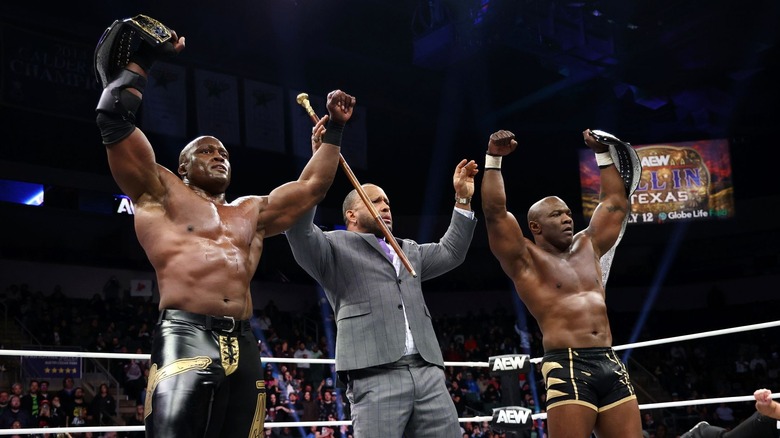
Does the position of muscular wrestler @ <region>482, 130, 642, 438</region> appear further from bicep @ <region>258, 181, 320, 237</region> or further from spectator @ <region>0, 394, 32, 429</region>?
spectator @ <region>0, 394, 32, 429</region>

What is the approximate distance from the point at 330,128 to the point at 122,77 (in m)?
0.70

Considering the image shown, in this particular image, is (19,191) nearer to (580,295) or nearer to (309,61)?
(309,61)

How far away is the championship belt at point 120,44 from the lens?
2219 mm

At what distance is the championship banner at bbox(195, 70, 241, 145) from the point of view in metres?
12.2

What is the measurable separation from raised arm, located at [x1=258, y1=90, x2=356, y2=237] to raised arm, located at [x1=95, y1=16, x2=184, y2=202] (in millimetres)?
391

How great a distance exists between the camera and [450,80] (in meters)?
14.2

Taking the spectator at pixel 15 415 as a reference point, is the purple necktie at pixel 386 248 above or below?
above

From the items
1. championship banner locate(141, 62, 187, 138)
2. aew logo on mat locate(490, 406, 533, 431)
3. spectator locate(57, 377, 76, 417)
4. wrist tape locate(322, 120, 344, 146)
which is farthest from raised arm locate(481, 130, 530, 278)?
championship banner locate(141, 62, 187, 138)

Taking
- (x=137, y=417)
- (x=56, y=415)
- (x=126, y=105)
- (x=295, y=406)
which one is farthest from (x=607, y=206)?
(x=137, y=417)

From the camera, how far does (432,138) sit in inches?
622

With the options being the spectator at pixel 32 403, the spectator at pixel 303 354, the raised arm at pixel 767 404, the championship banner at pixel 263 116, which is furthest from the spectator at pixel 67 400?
the raised arm at pixel 767 404

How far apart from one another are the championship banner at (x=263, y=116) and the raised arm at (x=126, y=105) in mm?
10549

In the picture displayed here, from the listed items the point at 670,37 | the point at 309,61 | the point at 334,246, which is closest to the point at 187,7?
the point at 309,61

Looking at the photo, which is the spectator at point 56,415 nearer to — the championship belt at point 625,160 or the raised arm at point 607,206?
the raised arm at point 607,206
